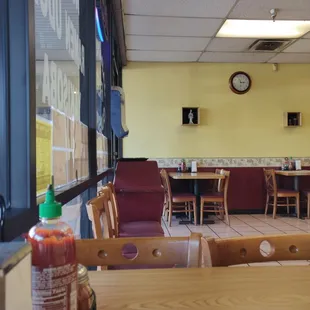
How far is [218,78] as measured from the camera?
6875mm

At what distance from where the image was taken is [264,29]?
5.05m

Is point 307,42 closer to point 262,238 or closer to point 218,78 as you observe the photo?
point 218,78

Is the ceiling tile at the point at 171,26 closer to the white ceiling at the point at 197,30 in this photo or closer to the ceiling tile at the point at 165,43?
the white ceiling at the point at 197,30

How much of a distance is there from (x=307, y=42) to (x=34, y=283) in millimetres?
6138

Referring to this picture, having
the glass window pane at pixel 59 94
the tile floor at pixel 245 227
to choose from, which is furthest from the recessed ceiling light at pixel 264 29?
the glass window pane at pixel 59 94

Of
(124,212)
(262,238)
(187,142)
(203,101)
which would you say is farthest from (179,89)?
(262,238)

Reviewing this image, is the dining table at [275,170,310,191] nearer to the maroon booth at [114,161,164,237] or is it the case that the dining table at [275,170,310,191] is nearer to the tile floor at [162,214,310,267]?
the tile floor at [162,214,310,267]

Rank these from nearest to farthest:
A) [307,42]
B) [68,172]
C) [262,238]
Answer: [262,238]
[68,172]
[307,42]

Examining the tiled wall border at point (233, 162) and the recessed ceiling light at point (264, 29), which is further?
the tiled wall border at point (233, 162)

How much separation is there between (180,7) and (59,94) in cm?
316

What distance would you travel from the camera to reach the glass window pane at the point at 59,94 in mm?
1320

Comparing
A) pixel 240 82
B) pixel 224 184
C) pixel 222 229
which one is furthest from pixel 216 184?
pixel 240 82

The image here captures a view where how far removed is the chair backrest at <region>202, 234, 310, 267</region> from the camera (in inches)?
41.5

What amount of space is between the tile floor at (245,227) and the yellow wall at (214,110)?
1.45 m
